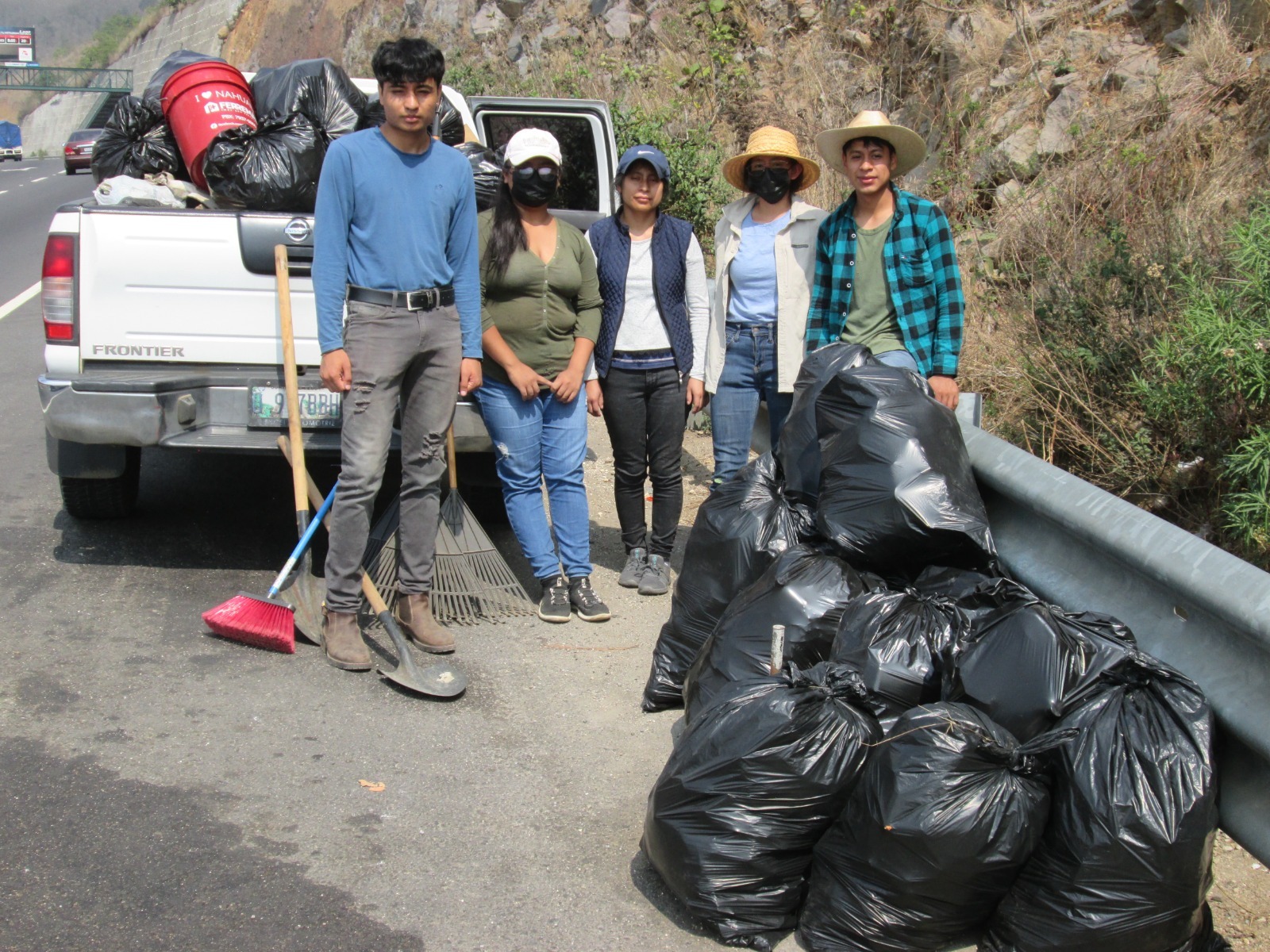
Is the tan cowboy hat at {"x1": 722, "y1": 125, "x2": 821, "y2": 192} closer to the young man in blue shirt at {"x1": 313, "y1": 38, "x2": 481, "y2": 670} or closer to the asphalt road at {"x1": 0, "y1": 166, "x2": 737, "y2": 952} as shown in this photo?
the young man in blue shirt at {"x1": 313, "y1": 38, "x2": 481, "y2": 670}

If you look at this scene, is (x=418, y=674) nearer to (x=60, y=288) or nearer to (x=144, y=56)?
(x=60, y=288)

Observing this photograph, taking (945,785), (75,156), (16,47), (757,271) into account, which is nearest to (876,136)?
(757,271)

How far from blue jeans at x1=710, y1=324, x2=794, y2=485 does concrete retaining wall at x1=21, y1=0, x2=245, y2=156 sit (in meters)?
53.0

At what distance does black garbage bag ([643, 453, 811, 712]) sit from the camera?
Answer: 12.6 ft

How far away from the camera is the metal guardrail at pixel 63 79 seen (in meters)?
70.6

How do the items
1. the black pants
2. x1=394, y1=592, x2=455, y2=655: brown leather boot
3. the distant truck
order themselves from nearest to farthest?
x1=394, y1=592, x2=455, y2=655: brown leather boot
the black pants
the distant truck

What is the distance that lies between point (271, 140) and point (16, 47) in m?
102

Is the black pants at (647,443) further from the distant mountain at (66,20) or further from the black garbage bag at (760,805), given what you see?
the distant mountain at (66,20)

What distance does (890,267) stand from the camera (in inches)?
163

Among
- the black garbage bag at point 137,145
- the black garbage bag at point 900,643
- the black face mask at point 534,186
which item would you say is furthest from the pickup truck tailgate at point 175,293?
the black garbage bag at point 900,643

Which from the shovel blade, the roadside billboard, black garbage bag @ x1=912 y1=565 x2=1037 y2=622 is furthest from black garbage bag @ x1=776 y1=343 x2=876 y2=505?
the roadside billboard

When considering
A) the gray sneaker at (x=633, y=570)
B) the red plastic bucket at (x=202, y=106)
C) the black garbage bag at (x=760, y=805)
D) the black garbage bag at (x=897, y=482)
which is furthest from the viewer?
the red plastic bucket at (x=202, y=106)

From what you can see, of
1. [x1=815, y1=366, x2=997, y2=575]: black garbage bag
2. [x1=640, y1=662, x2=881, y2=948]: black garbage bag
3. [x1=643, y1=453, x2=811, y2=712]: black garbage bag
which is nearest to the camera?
[x1=640, y1=662, x2=881, y2=948]: black garbage bag

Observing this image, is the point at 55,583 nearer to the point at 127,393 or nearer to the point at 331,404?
the point at 127,393
